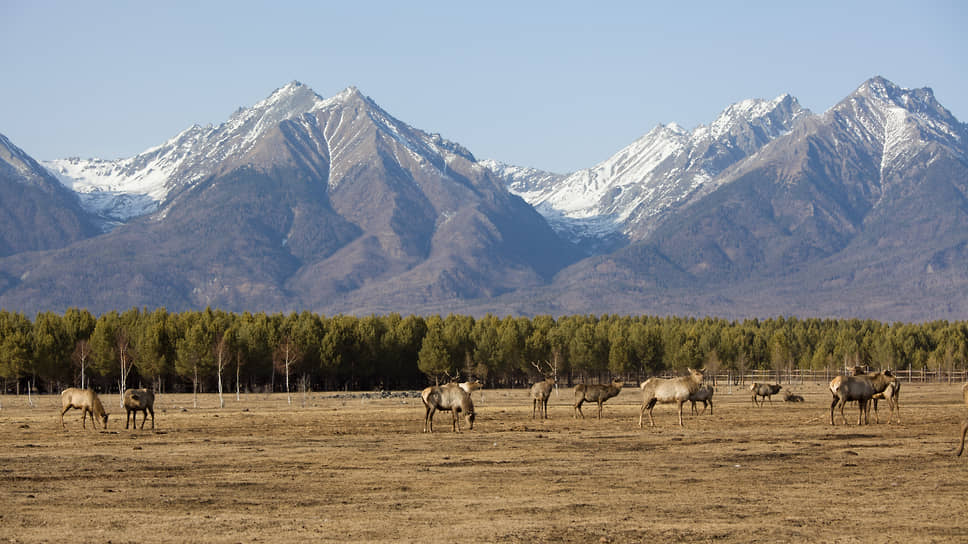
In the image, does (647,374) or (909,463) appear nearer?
(909,463)

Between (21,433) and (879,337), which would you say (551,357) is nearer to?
(879,337)

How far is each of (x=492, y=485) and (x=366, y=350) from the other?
414ft

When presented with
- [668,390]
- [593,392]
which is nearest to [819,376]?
[593,392]

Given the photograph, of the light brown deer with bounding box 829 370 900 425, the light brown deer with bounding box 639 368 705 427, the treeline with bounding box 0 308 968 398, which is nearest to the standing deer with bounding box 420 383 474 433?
the light brown deer with bounding box 639 368 705 427

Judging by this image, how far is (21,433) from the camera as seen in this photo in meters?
51.7

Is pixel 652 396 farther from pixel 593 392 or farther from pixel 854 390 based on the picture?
pixel 593 392

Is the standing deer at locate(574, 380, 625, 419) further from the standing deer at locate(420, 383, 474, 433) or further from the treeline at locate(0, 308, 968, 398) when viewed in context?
the treeline at locate(0, 308, 968, 398)

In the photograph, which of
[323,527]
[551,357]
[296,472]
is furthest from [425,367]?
[323,527]

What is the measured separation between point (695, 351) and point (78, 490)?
141199 millimetres

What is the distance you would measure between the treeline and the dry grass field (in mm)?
71029

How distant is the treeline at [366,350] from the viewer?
132 meters

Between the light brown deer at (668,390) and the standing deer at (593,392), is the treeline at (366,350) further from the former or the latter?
the light brown deer at (668,390)

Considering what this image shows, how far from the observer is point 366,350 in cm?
15688

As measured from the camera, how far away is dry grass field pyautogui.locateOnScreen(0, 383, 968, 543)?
24.8 meters
